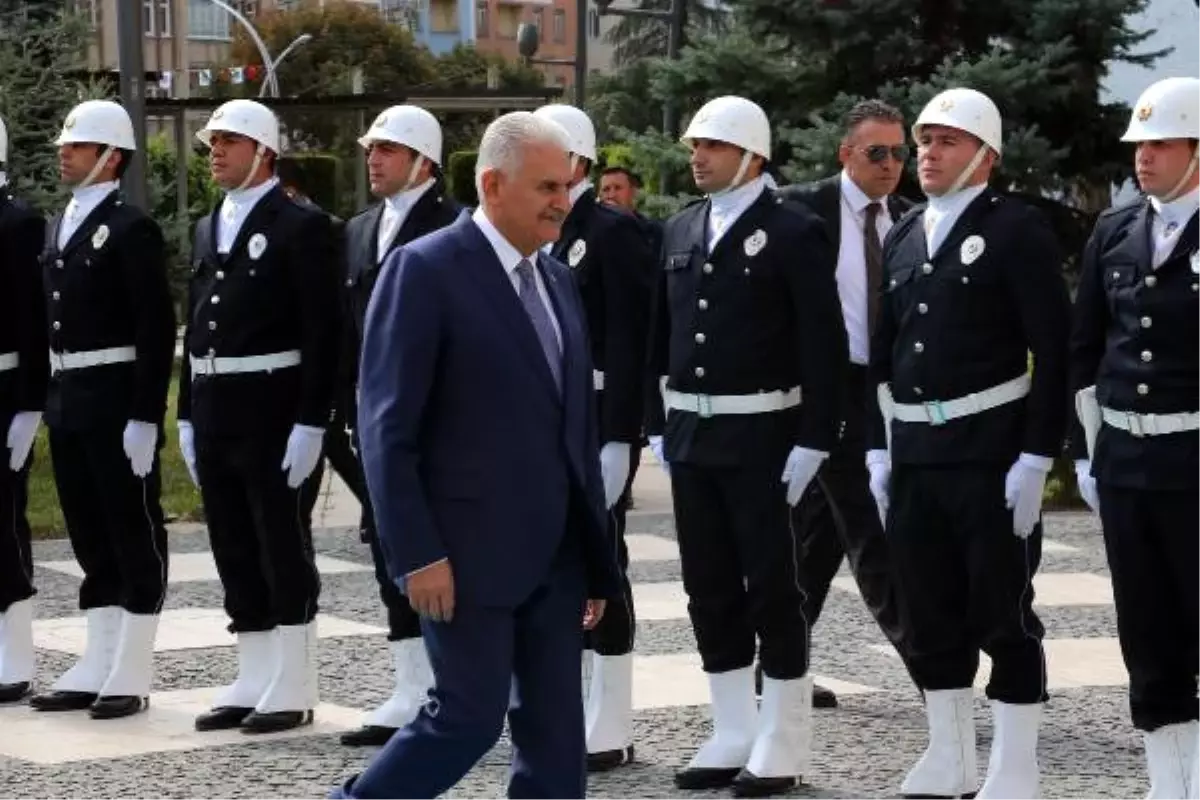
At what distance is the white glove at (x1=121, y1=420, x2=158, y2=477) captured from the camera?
9.65 metres

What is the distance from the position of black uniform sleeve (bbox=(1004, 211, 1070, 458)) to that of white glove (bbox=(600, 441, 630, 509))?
1.61 meters

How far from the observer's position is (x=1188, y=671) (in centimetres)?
770

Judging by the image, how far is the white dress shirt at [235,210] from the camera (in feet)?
31.4

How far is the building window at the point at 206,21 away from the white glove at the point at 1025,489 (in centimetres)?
8976

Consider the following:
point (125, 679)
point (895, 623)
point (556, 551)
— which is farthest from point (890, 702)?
point (556, 551)

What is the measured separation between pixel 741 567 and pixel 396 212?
192cm

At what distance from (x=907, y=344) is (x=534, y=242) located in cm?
195

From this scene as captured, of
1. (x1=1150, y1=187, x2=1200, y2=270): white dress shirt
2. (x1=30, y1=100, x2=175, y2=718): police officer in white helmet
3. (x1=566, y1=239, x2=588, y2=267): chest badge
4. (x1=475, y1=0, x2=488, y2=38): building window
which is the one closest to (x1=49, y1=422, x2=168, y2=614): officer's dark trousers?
(x1=30, y1=100, x2=175, y2=718): police officer in white helmet

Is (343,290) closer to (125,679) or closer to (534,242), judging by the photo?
(125,679)

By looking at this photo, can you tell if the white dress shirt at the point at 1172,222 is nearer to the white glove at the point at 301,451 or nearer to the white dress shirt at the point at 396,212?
the white dress shirt at the point at 396,212

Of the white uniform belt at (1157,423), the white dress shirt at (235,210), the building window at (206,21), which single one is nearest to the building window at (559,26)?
the building window at (206,21)

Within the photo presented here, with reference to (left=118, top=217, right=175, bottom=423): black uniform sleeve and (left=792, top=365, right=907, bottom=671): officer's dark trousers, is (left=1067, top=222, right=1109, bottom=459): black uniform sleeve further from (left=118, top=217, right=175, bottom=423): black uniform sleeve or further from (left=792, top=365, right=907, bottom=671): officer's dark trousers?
(left=118, top=217, right=175, bottom=423): black uniform sleeve

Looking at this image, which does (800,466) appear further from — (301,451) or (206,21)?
(206,21)

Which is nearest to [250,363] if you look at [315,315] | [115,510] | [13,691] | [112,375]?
[315,315]
